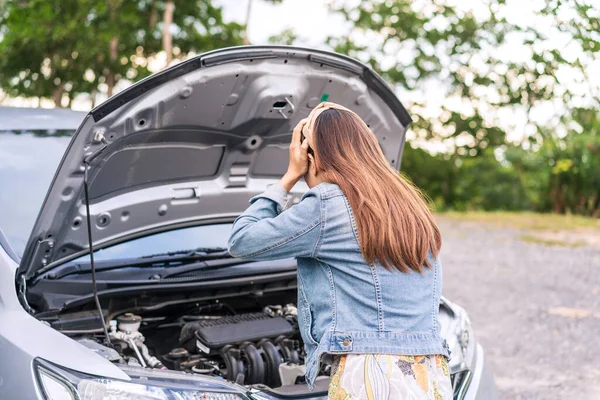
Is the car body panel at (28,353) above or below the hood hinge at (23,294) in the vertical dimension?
below

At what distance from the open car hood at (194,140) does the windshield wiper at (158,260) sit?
78 mm

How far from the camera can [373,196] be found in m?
1.99

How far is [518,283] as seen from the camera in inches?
347

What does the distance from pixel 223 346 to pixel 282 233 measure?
1.12m

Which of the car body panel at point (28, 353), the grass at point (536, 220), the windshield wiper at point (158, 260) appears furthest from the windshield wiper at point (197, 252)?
the grass at point (536, 220)

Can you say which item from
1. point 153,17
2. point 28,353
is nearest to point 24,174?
point 28,353

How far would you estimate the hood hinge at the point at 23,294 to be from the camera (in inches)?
97.0

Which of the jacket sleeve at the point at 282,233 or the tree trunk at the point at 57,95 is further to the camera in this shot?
the tree trunk at the point at 57,95

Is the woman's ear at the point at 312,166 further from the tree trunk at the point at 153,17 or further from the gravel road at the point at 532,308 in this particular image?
the tree trunk at the point at 153,17

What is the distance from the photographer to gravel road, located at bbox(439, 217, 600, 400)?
16.8 ft

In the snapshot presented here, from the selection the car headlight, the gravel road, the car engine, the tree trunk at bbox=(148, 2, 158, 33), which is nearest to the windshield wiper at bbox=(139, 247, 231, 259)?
the car engine

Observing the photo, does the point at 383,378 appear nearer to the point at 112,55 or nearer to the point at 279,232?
the point at 279,232

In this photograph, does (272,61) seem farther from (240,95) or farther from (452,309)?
(452,309)

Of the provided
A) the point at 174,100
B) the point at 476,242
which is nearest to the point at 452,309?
the point at 174,100
